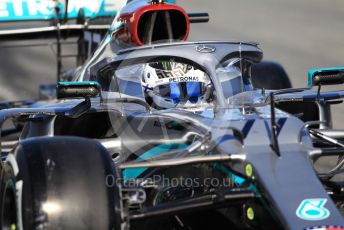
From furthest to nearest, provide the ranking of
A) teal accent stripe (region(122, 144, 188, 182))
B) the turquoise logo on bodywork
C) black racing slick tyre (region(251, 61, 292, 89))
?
1. black racing slick tyre (region(251, 61, 292, 89))
2. teal accent stripe (region(122, 144, 188, 182))
3. the turquoise logo on bodywork

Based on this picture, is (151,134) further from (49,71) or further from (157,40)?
(49,71)

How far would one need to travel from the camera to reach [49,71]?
13.8m

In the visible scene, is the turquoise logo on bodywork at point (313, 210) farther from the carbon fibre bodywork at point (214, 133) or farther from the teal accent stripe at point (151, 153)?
the teal accent stripe at point (151, 153)

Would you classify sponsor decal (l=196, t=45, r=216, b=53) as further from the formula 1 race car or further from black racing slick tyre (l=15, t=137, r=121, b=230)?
black racing slick tyre (l=15, t=137, r=121, b=230)

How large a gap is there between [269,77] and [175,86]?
251 cm

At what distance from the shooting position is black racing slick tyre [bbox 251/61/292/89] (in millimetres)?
7898

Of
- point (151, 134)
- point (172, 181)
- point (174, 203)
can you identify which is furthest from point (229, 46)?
point (174, 203)

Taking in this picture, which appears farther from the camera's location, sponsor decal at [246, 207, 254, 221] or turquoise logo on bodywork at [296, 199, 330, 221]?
sponsor decal at [246, 207, 254, 221]

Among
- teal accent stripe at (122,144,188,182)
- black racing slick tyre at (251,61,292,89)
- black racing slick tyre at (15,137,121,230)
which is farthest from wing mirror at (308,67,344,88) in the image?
black racing slick tyre at (251,61,292,89)

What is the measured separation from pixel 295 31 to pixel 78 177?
1194 centimetres

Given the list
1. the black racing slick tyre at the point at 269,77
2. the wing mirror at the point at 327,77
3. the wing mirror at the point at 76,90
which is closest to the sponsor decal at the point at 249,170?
the wing mirror at the point at 327,77

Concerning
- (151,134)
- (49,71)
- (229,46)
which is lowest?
(49,71)

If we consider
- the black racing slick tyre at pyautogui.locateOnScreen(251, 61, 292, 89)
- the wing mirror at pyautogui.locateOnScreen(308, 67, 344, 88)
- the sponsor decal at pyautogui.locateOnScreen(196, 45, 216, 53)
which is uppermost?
the sponsor decal at pyautogui.locateOnScreen(196, 45, 216, 53)

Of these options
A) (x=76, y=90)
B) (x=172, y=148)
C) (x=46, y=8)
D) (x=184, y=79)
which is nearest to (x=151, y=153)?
(x=172, y=148)
